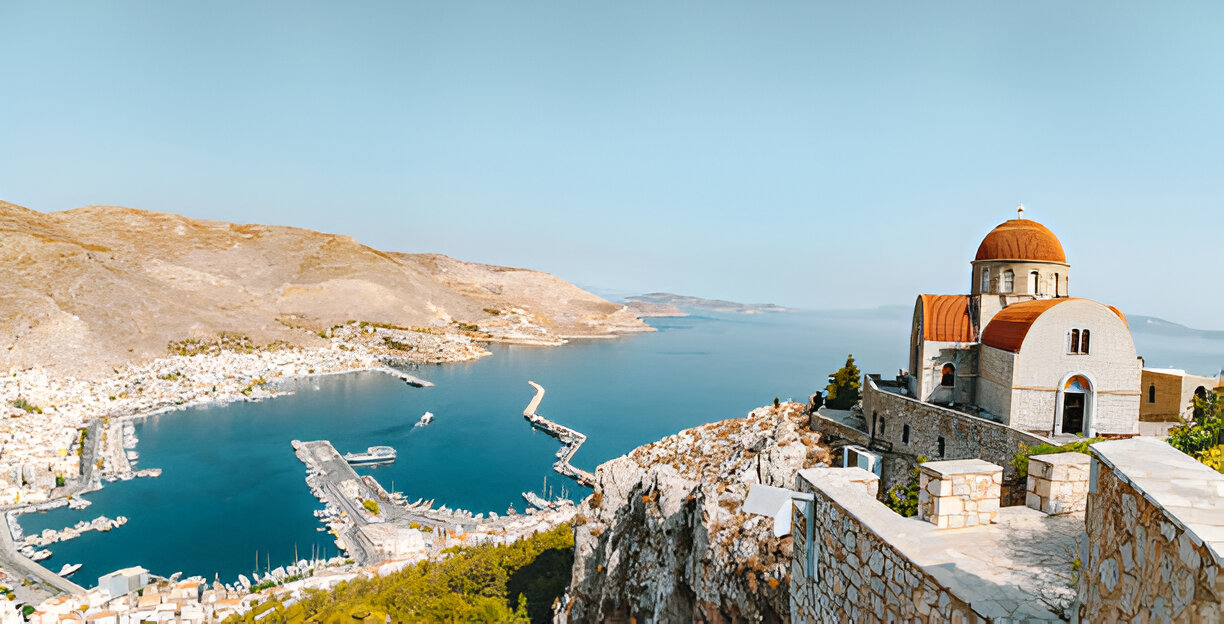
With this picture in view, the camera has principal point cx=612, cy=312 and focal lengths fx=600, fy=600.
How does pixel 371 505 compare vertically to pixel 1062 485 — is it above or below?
below

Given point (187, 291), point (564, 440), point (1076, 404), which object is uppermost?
point (187, 291)

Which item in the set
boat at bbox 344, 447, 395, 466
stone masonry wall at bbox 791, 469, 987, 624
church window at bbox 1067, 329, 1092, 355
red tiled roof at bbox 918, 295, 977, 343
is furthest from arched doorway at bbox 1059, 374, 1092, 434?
boat at bbox 344, 447, 395, 466

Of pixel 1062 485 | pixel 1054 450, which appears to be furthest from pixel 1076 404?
pixel 1062 485

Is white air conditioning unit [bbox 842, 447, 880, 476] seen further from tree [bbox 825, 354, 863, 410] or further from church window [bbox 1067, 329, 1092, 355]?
church window [bbox 1067, 329, 1092, 355]

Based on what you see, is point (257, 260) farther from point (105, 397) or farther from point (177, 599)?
point (177, 599)

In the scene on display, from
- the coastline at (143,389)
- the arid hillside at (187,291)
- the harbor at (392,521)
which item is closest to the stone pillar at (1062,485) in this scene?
the harbor at (392,521)

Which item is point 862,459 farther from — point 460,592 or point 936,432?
point 460,592
